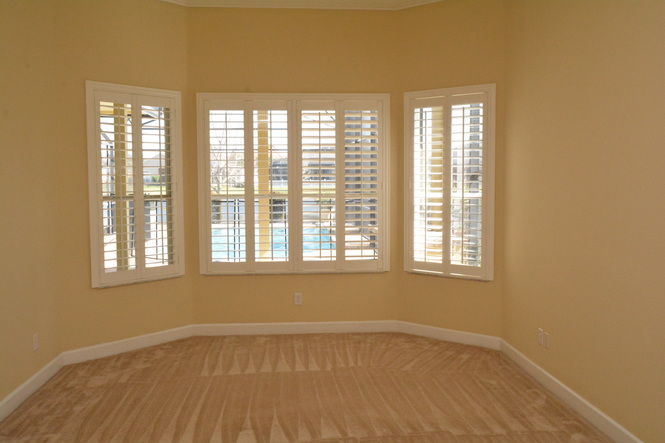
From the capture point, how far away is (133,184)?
5082mm

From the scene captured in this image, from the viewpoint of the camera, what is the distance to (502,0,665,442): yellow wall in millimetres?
3027

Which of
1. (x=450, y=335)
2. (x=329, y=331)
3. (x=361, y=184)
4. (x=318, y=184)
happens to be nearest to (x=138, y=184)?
(x=318, y=184)

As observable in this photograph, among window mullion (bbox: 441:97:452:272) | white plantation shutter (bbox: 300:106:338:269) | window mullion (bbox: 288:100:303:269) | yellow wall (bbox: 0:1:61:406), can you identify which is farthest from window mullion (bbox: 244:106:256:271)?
window mullion (bbox: 441:97:452:272)

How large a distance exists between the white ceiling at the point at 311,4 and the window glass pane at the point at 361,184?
1002mm

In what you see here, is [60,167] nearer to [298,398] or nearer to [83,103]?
[83,103]

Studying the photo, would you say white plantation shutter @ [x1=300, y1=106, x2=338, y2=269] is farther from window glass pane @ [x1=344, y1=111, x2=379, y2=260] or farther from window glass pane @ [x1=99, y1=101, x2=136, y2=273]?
window glass pane @ [x1=99, y1=101, x2=136, y2=273]

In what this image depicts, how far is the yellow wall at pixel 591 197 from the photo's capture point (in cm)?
303

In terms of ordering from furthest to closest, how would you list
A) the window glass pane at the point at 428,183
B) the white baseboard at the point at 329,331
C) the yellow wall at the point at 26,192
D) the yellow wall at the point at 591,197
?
the window glass pane at the point at 428,183, the yellow wall at the point at 26,192, the white baseboard at the point at 329,331, the yellow wall at the point at 591,197

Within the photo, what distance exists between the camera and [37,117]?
432cm

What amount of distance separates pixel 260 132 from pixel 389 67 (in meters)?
1.39

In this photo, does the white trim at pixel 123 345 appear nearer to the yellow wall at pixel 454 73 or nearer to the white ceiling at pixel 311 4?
the yellow wall at pixel 454 73

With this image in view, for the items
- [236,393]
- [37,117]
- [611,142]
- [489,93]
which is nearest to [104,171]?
[37,117]

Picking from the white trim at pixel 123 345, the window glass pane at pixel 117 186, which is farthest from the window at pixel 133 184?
the white trim at pixel 123 345

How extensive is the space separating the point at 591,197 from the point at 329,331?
295 centimetres
